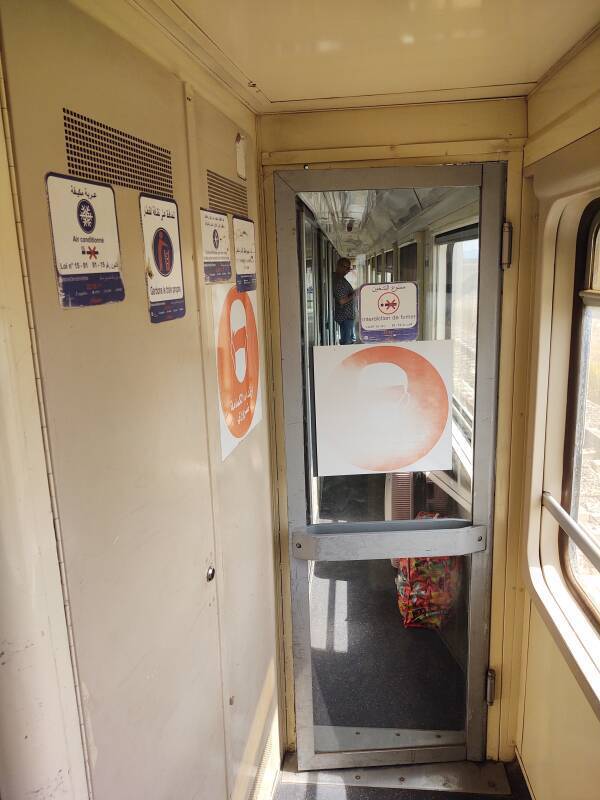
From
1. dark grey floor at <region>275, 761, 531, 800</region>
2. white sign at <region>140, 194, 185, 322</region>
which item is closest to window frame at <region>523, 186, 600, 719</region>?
dark grey floor at <region>275, 761, 531, 800</region>

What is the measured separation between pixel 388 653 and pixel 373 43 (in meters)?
2.70

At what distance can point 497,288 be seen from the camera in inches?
93.7

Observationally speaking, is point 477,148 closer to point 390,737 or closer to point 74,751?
point 74,751

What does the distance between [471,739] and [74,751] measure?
237 cm

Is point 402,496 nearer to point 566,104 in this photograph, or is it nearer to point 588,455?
point 588,455

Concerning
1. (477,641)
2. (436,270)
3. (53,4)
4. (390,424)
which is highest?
(53,4)

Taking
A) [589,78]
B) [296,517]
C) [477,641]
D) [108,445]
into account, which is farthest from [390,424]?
[108,445]

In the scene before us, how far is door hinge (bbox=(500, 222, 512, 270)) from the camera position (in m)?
2.33

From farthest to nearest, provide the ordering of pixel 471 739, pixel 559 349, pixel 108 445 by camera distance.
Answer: pixel 471 739 < pixel 559 349 < pixel 108 445

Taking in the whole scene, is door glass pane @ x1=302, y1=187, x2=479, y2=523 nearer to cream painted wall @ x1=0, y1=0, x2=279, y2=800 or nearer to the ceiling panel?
the ceiling panel

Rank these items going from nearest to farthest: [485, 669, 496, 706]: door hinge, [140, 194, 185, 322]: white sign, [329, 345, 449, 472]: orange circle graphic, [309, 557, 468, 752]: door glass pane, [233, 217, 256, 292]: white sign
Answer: [140, 194, 185, 322]: white sign < [233, 217, 256, 292]: white sign < [329, 345, 449, 472]: orange circle graphic < [485, 669, 496, 706]: door hinge < [309, 557, 468, 752]: door glass pane

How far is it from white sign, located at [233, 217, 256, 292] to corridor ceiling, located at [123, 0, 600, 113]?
1.49ft

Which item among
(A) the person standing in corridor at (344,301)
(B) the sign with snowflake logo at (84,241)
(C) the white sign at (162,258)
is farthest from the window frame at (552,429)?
(B) the sign with snowflake logo at (84,241)

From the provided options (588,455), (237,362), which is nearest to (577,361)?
(588,455)
